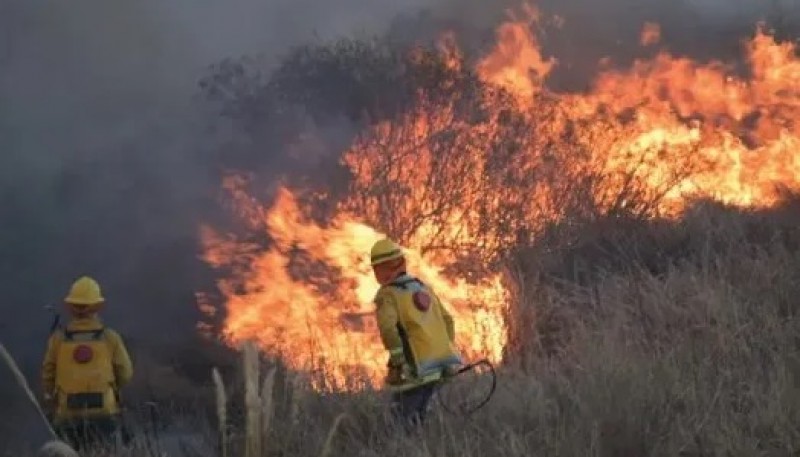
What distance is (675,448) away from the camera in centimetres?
464

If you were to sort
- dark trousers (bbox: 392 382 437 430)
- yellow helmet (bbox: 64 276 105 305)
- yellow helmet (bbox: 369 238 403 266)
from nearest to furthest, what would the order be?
dark trousers (bbox: 392 382 437 430)
yellow helmet (bbox: 369 238 403 266)
yellow helmet (bbox: 64 276 105 305)

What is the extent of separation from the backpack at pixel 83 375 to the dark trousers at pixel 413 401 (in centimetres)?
178

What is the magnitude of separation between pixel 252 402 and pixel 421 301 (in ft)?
8.44

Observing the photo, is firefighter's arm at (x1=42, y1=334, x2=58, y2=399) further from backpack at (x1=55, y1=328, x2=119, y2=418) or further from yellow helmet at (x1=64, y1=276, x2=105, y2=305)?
yellow helmet at (x1=64, y1=276, x2=105, y2=305)

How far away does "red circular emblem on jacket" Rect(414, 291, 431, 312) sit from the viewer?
5.86 meters

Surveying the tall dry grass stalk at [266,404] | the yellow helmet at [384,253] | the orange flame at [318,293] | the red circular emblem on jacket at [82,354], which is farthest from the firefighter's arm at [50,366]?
the tall dry grass stalk at [266,404]

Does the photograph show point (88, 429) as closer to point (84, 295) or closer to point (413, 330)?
point (84, 295)

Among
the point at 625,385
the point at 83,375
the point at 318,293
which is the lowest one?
the point at 625,385

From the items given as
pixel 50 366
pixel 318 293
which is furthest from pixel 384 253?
pixel 318 293

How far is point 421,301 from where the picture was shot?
5.88m

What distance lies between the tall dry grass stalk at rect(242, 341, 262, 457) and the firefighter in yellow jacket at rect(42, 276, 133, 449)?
3.15 meters

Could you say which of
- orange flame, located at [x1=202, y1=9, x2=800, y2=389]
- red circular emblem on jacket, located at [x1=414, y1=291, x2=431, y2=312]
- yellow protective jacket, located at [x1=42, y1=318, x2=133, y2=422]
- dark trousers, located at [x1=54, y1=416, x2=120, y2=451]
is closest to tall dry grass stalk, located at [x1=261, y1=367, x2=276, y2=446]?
red circular emblem on jacket, located at [x1=414, y1=291, x2=431, y2=312]

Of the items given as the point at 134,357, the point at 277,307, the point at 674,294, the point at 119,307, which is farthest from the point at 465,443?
the point at 119,307

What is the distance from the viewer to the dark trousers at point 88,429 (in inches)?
245
